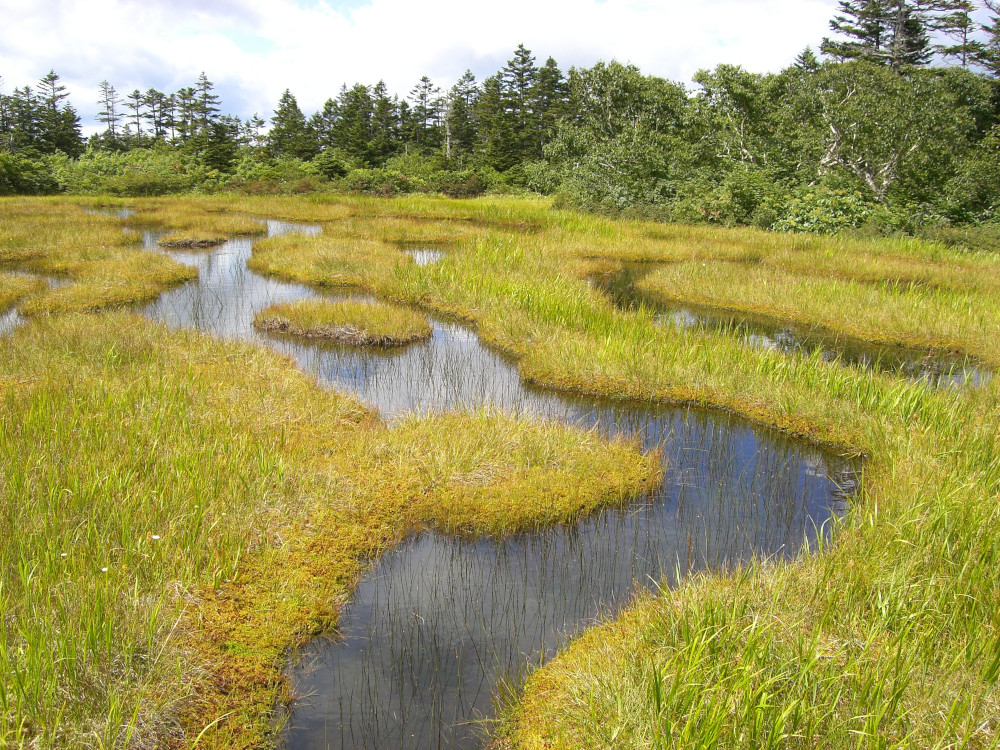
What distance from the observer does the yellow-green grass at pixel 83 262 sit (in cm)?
1180

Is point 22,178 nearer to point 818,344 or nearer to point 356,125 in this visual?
point 356,125

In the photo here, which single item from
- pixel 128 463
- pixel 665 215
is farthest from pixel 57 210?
pixel 128 463

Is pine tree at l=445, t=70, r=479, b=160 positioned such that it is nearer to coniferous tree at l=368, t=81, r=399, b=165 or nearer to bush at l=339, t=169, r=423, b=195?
coniferous tree at l=368, t=81, r=399, b=165

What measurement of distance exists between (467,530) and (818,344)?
6.90 m

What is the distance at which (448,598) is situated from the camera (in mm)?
4395

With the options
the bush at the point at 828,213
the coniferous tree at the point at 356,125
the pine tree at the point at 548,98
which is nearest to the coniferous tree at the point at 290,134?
the coniferous tree at the point at 356,125

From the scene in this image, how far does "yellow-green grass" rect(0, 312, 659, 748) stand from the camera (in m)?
3.17

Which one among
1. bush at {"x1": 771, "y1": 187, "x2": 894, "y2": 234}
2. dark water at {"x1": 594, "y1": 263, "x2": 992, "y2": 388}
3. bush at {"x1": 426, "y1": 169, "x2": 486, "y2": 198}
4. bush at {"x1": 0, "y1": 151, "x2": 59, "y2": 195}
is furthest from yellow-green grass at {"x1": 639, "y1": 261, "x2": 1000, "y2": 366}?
bush at {"x1": 0, "y1": 151, "x2": 59, "y2": 195}

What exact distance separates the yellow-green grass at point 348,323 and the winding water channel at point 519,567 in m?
1.81

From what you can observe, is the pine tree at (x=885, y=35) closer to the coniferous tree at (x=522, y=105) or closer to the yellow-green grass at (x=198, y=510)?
the coniferous tree at (x=522, y=105)

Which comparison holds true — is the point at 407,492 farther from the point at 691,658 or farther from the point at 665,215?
the point at 665,215

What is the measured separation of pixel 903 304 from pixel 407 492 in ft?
33.6

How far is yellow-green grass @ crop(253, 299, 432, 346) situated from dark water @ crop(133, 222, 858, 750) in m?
1.87

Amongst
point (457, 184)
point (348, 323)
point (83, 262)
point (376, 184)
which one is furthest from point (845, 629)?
point (457, 184)
